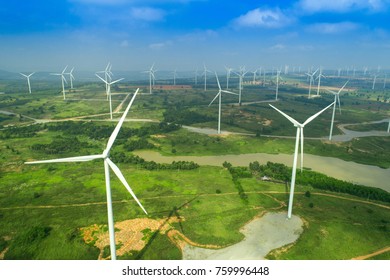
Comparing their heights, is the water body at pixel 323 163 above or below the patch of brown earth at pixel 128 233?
below

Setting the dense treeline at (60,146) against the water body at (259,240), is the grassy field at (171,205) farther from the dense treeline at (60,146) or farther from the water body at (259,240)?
the water body at (259,240)

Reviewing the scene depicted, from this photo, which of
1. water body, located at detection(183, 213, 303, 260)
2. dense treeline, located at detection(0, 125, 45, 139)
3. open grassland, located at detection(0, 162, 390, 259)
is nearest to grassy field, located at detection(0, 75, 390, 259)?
open grassland, located at detection(0, 162, 390, 259)

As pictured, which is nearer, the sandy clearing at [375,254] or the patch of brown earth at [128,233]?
the sandy clearing at [375,254]

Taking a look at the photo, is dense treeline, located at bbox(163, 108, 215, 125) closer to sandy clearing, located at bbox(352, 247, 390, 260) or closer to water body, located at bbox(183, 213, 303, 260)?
water body, located at bbox(183, 213, 303, 260)

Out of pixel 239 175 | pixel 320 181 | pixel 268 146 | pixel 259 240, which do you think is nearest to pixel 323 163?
pixel 268 146

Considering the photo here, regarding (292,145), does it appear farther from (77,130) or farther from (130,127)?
(77,130)

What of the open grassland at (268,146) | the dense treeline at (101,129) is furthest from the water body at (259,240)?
the dense treeline at (101,129)

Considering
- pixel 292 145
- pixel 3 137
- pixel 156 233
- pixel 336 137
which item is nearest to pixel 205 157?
pixel 292 145
